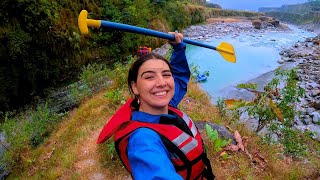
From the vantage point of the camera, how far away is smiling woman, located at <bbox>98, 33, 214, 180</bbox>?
4.58 feet

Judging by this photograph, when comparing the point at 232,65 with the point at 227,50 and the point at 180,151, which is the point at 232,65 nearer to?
the point at 227,50

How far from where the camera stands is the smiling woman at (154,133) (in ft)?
4.58

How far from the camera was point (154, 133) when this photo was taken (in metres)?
1.55

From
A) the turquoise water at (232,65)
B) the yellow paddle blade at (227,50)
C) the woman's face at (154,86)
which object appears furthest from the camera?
the turquoise water at (232,65)

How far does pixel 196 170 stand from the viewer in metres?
1.88

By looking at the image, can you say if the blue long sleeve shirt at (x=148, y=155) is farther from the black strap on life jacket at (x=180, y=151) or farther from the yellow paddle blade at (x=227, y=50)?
the yellow paddle blade at (x=227, y=50)

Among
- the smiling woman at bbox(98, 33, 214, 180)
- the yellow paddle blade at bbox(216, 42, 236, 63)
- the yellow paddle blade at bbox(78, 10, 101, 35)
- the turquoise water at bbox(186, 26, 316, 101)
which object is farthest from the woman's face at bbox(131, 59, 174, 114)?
the turquoise water at bbox(186, 26, 316, 101)

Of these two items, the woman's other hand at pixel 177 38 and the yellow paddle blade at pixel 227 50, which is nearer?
the woman's other hand at pixel 177 38

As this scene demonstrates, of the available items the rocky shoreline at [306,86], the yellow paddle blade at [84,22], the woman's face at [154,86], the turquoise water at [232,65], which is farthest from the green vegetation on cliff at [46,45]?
the woman's face at [154,86]

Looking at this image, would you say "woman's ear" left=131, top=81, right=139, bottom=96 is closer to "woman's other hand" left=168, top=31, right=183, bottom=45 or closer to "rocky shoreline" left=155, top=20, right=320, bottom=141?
"woman's other hand" left=168, top=31, right=183, bottom=45

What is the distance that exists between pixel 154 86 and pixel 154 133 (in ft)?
1.24

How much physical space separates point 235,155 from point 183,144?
3.21 m

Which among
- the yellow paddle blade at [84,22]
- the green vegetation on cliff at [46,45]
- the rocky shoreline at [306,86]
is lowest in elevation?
the rocky shoreline at [306,86]

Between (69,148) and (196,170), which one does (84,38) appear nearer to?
(69,148)
